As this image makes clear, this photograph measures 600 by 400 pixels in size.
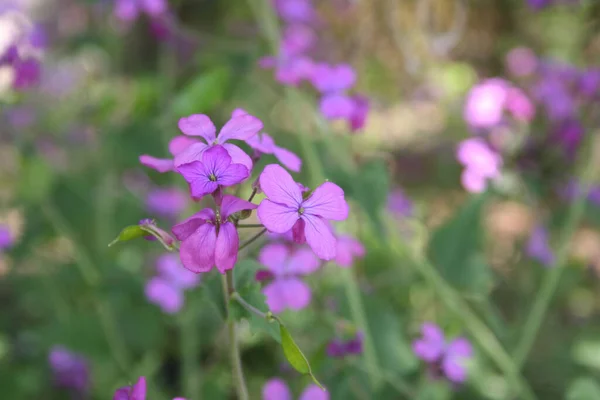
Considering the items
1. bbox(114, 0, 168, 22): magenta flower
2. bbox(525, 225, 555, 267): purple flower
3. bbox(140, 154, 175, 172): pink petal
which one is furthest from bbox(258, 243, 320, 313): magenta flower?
bbox(525, 225, 555, 267): purple flower

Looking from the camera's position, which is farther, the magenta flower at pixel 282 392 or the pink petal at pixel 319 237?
the magenta flower at pixel 282 392

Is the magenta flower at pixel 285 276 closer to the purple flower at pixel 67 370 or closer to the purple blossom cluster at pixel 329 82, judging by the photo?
the purple blossom cluster at pixel 329 82

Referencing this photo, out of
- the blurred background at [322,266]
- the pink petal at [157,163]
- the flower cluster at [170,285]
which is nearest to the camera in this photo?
the pink petal at [157,163]

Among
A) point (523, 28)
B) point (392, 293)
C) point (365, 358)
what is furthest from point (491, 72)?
point (365, 358)

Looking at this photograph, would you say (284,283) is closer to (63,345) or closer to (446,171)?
(63,345)

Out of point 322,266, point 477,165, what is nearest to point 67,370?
point 322,266

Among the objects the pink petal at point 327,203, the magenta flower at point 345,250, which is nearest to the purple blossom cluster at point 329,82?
the magenta flower at point 345,250
